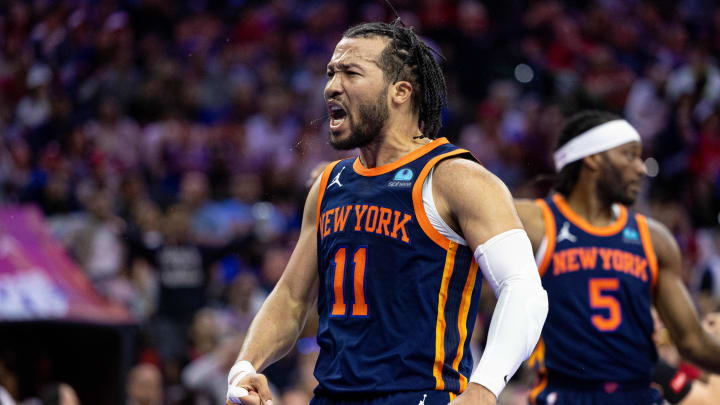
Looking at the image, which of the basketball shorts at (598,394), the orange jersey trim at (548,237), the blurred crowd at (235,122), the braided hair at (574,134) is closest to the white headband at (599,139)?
the braided hair at (574,134)

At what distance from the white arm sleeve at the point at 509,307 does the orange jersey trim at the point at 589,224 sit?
6.79 feet

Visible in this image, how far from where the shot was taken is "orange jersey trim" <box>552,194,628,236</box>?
4.98 meters

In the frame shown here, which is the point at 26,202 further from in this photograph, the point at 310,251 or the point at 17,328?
the point at 310,251

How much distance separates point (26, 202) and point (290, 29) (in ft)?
15.8

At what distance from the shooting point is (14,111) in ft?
38.7

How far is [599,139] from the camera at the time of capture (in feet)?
17.4

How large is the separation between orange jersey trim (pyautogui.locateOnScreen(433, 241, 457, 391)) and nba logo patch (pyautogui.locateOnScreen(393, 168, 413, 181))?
0.89ft

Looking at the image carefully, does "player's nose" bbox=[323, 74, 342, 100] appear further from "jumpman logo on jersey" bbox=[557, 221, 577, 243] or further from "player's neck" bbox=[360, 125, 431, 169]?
"jumpman logo on jersey" bbox=[557, 221, 577, 243]

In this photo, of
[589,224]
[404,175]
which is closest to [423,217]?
[404,175]

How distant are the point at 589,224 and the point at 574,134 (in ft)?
2.07

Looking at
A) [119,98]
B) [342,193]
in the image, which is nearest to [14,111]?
Result: [119,98]

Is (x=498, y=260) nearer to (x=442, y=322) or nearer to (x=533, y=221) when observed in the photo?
(x=442, y=322)

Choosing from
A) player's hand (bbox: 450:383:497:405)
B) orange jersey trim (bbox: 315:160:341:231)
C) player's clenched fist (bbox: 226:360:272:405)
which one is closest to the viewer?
player's hand (bbox: 450:383:497:405)

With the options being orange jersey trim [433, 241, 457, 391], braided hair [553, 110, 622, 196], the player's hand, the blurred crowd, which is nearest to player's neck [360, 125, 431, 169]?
orange jersey trim [433, 241, 457, 391]
